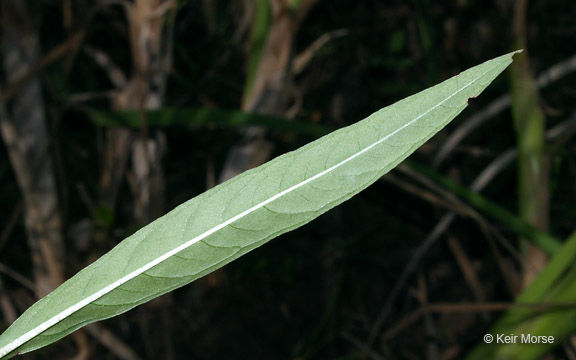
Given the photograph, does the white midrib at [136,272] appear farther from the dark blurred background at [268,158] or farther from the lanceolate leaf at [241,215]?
the dark blurred background at [268,158]

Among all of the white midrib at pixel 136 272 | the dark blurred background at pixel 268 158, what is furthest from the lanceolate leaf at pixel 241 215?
the dark blurred background at pixel 268 158

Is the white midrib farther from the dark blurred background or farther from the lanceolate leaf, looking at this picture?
the dark blurred background

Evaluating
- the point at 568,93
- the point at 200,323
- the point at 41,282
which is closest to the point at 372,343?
the point at 200,323

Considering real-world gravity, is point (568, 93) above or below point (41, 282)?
above

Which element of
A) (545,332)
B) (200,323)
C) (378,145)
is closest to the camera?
(378,145)

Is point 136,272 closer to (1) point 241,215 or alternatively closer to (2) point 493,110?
(1) point 241,215

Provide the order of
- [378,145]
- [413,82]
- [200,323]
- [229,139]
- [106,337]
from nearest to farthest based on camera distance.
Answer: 1. [378,145]
2. [106,337]
3. [200,323]
4. [229,139]
5. [413,82]

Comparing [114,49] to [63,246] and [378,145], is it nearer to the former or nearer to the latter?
[63,246]
